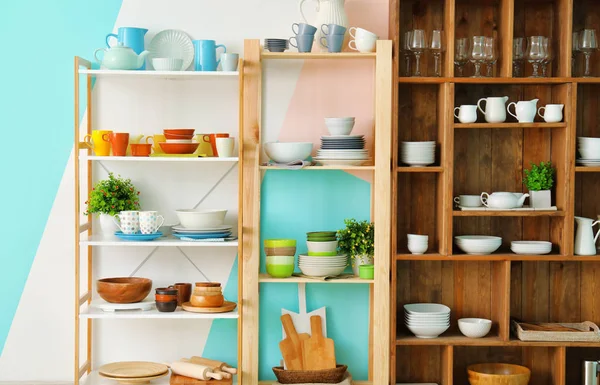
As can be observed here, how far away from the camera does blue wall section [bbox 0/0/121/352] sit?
3.98 metres

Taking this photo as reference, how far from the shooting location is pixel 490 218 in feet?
13.1

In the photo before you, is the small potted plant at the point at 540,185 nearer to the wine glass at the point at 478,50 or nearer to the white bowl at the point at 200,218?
the wine glass at the point at 478,50

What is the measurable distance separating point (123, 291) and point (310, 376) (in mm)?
996

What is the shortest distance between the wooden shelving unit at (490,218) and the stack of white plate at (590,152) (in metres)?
0.08

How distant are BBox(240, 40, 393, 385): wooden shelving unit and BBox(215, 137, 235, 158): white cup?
0.14m

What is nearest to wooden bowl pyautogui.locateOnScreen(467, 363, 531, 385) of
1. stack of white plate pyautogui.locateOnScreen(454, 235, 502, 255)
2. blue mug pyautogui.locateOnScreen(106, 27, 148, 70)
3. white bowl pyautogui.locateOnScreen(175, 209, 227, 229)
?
stack of white plate pyautogui.locateOnScreen(454, 235, 502, 255)

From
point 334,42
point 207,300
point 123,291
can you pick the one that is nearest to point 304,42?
point 334,42

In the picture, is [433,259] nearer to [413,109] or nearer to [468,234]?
[468,234]

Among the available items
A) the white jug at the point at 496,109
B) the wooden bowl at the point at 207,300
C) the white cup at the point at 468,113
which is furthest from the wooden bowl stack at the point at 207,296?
the white jug at the point at 496,109

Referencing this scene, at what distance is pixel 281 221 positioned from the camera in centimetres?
403

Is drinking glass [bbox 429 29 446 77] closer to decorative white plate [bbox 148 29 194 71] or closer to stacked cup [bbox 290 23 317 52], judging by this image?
stacked cup [bbox 290 23 317 52]

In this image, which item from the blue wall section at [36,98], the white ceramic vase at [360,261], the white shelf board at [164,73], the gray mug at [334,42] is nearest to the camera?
the white shelf board at [164,73]

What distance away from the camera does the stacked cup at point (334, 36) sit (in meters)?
3.76

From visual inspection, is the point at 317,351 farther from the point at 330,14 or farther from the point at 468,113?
the point at 330,14
